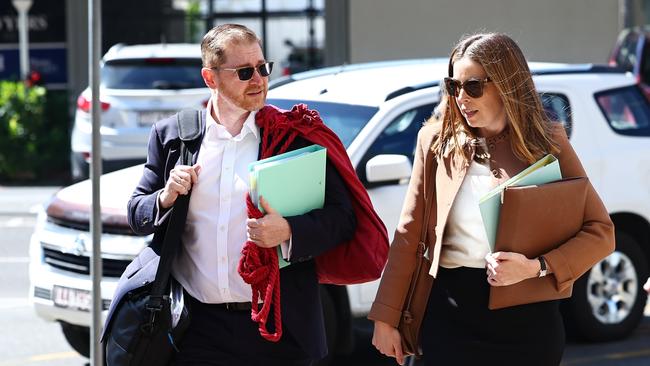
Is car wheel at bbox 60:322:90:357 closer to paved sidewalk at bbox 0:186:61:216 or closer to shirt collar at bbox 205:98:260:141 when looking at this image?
shirt collar at bbox 205:98:260:141

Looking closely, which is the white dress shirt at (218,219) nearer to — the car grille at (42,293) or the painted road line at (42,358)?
the car grille at (42,293)

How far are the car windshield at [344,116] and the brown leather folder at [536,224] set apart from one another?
313cm

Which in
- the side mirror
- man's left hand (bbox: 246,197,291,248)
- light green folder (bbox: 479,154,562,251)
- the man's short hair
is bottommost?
the side mirror

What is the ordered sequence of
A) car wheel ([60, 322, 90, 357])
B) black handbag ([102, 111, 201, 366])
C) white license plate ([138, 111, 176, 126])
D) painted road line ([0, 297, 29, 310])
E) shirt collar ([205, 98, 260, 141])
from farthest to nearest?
1. white license plate ([138, 111, 176, 126])
2. painted road line ([0, 297, 29, 310])
3. car wheel ([60, 322, 90, 357])
4. shirt collar ([205, 98, 260, 141])
5. black handbag ([102, 111, 201, 366])

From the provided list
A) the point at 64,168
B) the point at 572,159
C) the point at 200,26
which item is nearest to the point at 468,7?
the point at 200,26

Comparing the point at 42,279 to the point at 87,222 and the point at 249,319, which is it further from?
the point at 249,319

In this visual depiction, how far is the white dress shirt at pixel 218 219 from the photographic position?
377 cm

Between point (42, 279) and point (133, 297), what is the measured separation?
328cm

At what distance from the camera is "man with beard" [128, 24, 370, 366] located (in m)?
3.76

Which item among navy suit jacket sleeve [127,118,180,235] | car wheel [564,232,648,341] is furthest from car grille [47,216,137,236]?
car wheel [564,232,648,341]

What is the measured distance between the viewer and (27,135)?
18.1 meters

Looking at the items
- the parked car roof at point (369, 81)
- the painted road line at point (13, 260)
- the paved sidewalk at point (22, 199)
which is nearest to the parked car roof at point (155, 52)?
the paved sidewalk at point (22, 199)

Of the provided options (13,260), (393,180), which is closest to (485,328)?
(393,180)

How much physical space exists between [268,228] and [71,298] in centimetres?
343
